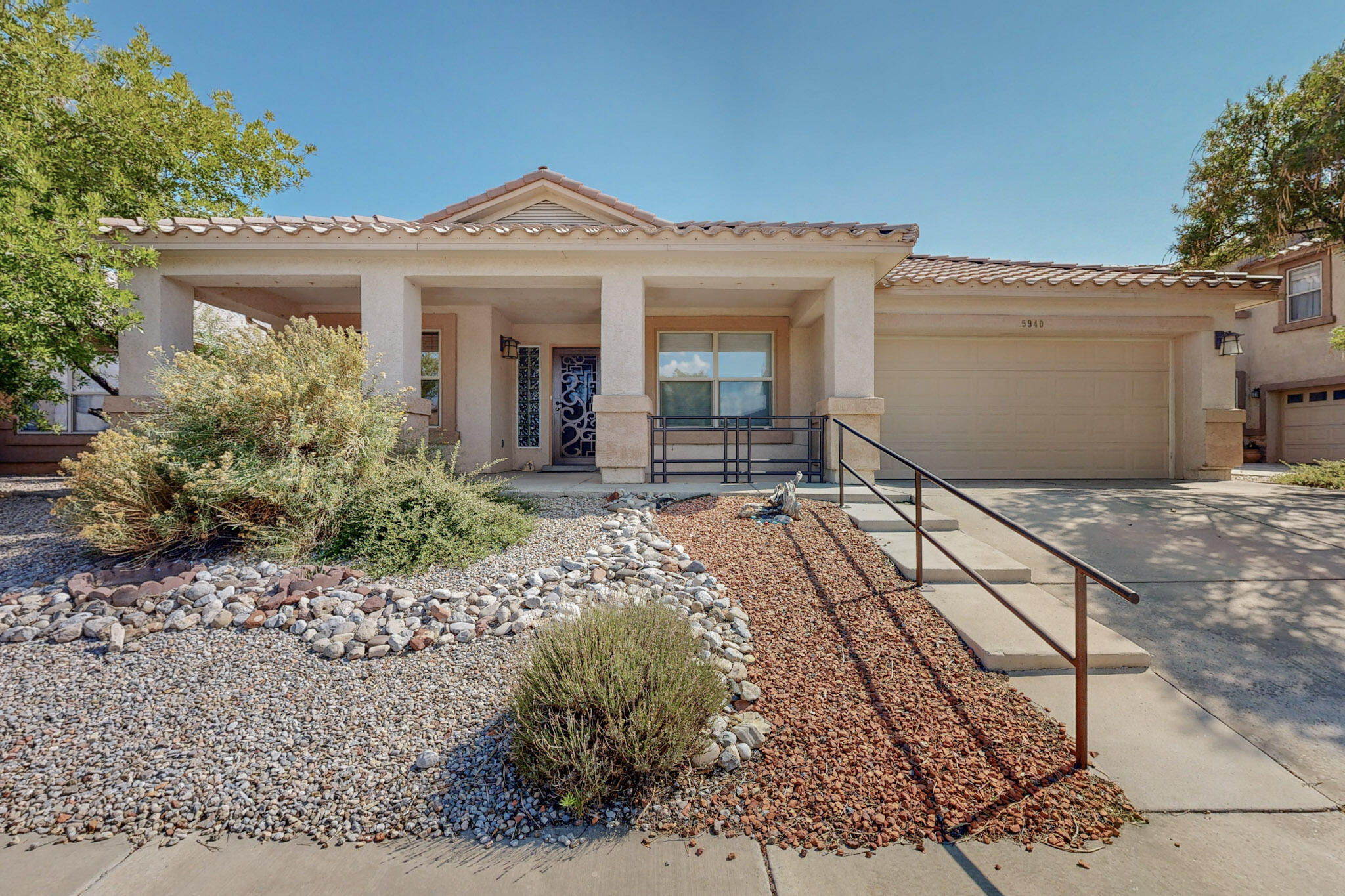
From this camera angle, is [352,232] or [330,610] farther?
[352,232]

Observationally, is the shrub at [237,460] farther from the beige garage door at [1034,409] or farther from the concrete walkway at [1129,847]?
the beige garage door at [1034,409]

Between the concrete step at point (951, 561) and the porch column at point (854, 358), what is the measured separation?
7.93 feet

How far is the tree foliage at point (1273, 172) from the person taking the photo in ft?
21.1

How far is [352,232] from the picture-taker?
6.56 metres

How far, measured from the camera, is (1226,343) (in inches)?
326

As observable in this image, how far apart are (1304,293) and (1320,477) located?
8.70 meters

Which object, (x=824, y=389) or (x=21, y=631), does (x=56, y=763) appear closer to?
(x=21, y=631)

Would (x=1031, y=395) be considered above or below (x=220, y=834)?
above

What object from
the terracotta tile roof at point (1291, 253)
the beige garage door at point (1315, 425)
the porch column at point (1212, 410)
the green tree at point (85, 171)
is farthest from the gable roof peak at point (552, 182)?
the beige garage door at point (1315, 425)

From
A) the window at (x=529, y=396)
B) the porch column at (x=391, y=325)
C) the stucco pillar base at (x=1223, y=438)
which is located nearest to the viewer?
the porch column at (x=391, y=325)

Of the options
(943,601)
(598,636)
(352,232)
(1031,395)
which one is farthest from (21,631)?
(1031,395)

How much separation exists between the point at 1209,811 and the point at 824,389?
614 cm

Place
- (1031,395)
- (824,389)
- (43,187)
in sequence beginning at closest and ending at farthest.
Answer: (43,187)
(824,389)
(1031,395)

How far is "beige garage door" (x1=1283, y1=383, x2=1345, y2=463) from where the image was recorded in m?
11.7
